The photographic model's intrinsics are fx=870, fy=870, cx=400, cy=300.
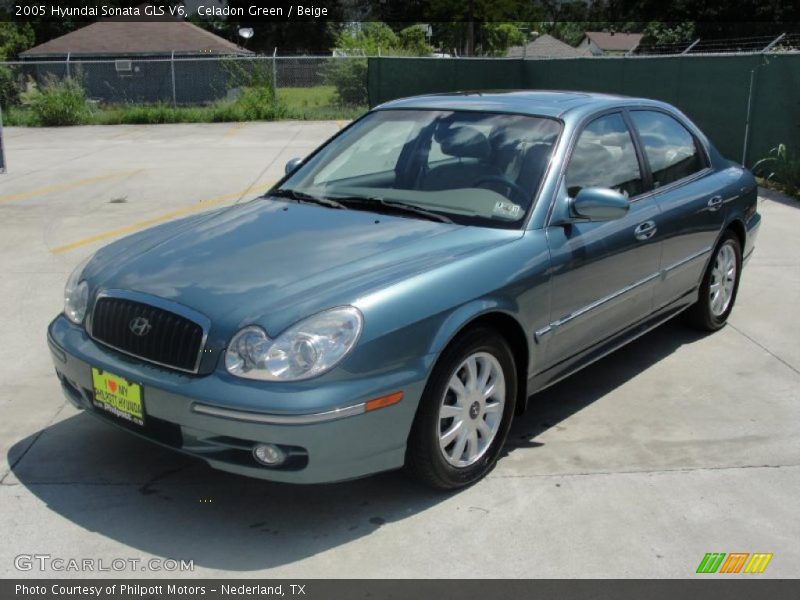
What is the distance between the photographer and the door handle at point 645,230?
4668 mm

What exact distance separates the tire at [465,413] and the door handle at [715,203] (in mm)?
2244

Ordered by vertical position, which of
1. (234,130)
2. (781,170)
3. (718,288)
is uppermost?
(718,288)

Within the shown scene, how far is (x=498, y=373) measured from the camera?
385 cm

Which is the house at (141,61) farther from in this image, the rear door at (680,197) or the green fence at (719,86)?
the rear door at (680,197)

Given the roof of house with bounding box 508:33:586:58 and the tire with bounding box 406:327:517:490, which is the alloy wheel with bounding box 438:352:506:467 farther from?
the roof of house with bounding box 508:33:586:58

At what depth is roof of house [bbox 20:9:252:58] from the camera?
137ft

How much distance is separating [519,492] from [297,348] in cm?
126

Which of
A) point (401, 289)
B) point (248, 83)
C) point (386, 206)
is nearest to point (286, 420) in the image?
point (401, 289)

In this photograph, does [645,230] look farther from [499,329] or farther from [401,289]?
[401,289]

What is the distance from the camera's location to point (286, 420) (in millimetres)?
3105

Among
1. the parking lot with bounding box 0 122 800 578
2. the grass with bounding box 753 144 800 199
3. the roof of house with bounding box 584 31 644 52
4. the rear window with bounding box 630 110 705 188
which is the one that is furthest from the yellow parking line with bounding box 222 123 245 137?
the roof of house with bounding box 584 31 644 52

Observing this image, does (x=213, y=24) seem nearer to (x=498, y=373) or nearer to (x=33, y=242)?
(x=33, y=242)
